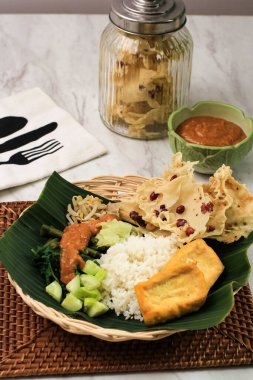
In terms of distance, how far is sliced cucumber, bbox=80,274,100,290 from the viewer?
1.82 meters

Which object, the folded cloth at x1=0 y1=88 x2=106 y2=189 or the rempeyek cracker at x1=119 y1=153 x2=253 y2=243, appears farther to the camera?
the folded cloth at x1=0 y1=88 x2=106 y2=189

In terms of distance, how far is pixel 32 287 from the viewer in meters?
1.82

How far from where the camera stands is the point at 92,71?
2949 mm

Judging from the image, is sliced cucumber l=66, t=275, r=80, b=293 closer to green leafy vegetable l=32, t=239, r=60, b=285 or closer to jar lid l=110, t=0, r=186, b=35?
green leafy vegetable l=32, t=239, r=60, b=285

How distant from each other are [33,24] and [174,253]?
1650 mm

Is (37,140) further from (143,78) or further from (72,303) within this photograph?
(72,303)

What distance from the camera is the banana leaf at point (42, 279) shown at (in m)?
1.73

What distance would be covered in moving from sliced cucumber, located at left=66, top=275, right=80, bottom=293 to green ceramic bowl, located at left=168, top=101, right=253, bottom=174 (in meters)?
0.69

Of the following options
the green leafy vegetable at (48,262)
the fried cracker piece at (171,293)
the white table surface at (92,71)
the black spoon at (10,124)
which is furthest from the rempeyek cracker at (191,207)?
the black spoon at (10,124)

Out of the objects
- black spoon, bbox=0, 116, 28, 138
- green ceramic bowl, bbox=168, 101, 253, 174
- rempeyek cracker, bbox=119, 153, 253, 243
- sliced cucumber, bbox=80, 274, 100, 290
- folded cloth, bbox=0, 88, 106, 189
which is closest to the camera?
sliced cucumber, bbox=80, 274, 100, 290

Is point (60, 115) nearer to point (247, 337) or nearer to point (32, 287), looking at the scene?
point (32, 287)

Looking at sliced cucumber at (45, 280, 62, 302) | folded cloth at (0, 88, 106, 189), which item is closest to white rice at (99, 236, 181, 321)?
sliced cucumber at (45, 280, 62, 302)

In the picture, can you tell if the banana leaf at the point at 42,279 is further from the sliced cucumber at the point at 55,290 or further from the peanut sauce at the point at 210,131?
the peanut sauce at the point at 210,131

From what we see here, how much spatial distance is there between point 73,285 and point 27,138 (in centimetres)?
88
